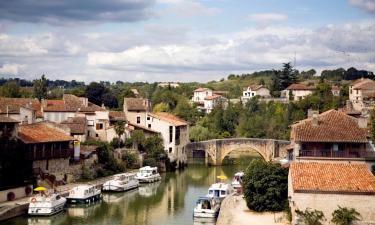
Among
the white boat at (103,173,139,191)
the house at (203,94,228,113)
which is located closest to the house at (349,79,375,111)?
the house at (203,94,228,113)

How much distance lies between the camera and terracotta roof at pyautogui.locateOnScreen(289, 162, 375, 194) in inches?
1305

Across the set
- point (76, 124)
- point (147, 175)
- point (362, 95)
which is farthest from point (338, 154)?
point (362, 95)

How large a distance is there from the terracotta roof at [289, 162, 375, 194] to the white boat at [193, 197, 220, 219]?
8.11 m

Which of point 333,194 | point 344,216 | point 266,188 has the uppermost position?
point 333,194

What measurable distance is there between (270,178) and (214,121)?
61137 mm

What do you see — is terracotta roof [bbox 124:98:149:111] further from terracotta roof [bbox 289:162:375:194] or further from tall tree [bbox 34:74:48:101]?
terracotta roof [bbox 289:162:375:194]

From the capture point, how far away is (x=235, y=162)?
82750mm

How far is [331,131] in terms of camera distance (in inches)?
1667

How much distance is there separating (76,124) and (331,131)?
31.1m

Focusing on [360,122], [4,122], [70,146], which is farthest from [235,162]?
[4,122]

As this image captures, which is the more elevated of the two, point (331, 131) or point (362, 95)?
point (362, 95)

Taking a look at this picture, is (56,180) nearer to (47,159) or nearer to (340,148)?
(47,159)

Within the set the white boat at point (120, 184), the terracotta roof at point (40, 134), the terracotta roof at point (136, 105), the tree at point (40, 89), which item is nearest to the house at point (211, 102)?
the tree at point (40, 89)

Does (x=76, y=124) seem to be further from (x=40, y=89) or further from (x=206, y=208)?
(x=40, y=89)
